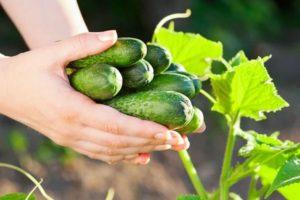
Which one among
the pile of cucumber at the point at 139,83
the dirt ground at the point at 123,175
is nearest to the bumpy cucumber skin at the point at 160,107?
the pile of cucumber at the point at 139,83

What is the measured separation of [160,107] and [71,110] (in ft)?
0.50

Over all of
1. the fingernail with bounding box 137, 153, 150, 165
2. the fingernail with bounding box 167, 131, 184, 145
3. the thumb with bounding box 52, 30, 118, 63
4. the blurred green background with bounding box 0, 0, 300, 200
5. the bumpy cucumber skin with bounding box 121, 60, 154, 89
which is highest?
the thumb with bounding box 52, 30, 118, 63

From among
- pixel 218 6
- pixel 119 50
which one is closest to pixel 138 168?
pixel 218 6

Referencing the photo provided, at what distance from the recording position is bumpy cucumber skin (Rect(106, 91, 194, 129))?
3.74 ft

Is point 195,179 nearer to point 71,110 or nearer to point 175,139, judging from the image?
point 175,139

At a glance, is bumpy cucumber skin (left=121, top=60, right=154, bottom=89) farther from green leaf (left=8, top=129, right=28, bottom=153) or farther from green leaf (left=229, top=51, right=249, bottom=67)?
green leaf (left=8, top=129, right=28, bottom=153)

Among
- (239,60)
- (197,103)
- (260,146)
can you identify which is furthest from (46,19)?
(197,103)

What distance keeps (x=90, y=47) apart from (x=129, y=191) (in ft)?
6.85

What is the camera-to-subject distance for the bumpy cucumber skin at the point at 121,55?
1193 millimetres

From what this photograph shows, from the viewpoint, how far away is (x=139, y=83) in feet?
3.89

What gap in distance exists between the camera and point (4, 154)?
341 cm

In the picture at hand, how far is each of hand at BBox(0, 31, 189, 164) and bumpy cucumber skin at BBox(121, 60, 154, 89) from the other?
55mm

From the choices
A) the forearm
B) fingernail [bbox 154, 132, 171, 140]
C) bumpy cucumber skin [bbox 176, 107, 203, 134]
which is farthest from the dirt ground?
fingernail [bbox 154, 132, 171, 140]

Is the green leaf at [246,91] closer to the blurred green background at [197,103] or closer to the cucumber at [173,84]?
the cucumber at [173,84]
